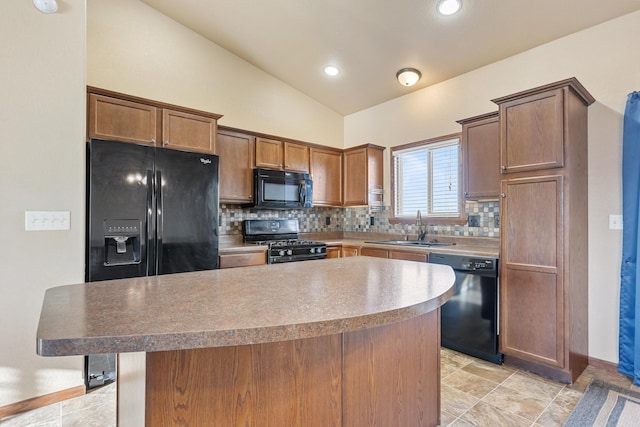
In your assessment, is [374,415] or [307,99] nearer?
[374,415]

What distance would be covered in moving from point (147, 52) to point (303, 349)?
11.1ft

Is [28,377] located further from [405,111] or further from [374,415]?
[405,111]

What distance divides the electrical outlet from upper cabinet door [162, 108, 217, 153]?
2.75m

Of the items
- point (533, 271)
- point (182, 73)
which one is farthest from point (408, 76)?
point (182, 73)

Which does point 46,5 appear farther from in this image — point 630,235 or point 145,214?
point 630,235

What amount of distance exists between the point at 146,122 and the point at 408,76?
2692 millimetres

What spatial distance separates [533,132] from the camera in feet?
7.79

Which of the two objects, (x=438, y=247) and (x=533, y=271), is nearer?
(x=533, y=271)

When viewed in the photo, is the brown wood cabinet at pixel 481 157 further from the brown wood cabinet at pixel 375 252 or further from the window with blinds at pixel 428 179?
the brown wood cabinet at pixel 375 252

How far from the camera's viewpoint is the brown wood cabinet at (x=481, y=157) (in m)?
2.84

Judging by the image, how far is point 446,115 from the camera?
11.6 feet

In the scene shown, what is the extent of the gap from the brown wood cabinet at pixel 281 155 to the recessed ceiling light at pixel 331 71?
0.92 meters

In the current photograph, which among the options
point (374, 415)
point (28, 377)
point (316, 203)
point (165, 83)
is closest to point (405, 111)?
point (316, 203)

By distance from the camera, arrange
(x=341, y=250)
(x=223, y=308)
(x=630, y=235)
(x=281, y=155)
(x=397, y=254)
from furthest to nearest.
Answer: (x=341, y=250) < (x=281, y=155) < (x=397, y=254) < (x=630, y=235) < (x=223, y=308)
